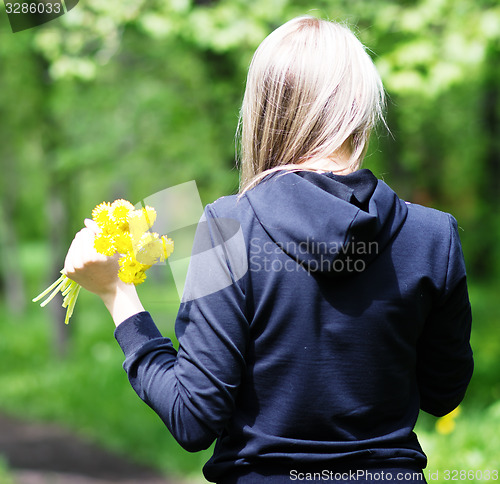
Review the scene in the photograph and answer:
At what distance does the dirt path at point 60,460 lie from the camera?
5184 mm

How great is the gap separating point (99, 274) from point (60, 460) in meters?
5.06

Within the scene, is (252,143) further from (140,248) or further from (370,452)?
(370,452)

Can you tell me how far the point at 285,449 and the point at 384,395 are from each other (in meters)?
0.22

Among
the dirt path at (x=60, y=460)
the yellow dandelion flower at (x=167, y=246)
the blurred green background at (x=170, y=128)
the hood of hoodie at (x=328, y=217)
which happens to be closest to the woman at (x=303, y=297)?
the hood of hoodie at (x=328, y=217)

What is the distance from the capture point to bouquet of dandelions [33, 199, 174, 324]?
1232mm

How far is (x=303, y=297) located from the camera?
1.14 m

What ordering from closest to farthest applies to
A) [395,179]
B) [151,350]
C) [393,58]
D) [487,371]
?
[151,350], [393,58], [487,371], [395,179]

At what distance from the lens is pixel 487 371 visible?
22.4 ft

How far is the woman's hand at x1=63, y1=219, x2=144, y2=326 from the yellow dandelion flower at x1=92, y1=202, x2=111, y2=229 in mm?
18

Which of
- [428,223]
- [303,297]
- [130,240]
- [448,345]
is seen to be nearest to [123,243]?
[130,240]

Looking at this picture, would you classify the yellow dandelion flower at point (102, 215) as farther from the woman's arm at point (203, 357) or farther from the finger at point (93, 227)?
the woman's arm at point (203, 357)

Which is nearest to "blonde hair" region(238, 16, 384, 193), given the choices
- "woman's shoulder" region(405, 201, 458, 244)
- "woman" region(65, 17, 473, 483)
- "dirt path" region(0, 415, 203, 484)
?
"woman" region(65, 17, 473, 483)

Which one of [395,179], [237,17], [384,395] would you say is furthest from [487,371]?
[384,395]

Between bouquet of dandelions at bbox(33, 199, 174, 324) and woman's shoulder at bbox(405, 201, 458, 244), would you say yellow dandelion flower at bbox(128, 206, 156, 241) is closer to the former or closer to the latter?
bouquet of dandelions at bbox(33, 199, 174, 324)
